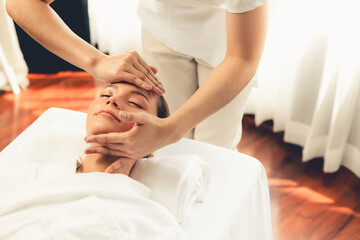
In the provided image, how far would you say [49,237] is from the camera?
1063 millimetres

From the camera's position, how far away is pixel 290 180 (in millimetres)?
2295

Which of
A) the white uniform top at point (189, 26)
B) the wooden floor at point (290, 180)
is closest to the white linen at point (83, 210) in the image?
the white uniform top at point (189, 26)

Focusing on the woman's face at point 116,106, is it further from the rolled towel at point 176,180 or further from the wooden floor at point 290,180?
the wooden floor at point 290,180

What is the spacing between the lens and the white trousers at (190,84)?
60.4 inches

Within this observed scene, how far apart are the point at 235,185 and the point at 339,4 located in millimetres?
1095

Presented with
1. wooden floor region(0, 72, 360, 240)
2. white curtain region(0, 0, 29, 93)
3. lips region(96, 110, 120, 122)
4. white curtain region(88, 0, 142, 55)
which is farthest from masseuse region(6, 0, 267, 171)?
white curtain region(0, 0, 29, 93)

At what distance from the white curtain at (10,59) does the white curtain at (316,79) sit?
1715 mm

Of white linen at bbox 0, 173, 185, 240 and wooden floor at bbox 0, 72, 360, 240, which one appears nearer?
white linen at bbox 0, 173, 185, 240

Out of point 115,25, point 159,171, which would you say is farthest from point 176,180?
point 115,25

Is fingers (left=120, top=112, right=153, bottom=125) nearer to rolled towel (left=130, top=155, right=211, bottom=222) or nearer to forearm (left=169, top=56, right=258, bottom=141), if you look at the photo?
forearm (left=169, top=56, right=258, bottom=141)

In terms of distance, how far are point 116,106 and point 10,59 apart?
208 centimetres

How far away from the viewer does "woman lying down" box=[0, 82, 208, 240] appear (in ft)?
3.60

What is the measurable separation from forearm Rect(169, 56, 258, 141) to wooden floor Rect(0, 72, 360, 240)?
3.43 ft

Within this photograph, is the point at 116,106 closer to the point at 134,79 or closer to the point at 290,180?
the point at 134,79
